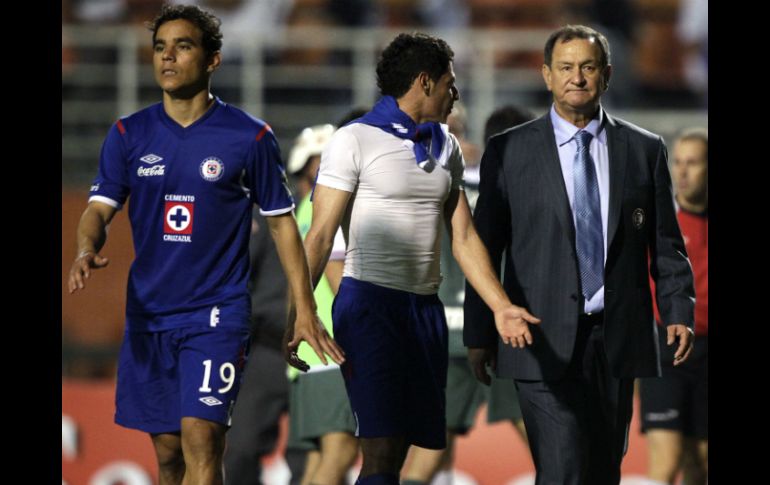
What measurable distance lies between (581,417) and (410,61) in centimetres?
148

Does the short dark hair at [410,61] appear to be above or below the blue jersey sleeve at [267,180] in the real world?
above

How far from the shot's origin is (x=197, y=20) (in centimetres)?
560

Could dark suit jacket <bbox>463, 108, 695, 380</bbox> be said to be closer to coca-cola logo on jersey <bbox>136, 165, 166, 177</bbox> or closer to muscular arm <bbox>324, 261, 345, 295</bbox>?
muscular arm <bbox>324, 261, 345, 295</bbox>

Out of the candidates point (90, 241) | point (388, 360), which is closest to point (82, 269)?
point (90, 241)

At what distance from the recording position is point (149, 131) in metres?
5.62

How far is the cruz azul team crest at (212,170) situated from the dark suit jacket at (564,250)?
983mm

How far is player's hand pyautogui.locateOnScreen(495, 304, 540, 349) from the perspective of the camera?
5.20 metres

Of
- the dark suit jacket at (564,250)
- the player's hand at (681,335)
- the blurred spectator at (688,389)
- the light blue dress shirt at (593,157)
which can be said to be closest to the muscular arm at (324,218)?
the dark suit jacket at (564,250)

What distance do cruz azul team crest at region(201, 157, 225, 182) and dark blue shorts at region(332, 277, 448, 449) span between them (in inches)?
24.1

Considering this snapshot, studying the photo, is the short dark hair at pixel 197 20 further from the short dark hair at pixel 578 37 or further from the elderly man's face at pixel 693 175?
the elderly man's face at pixel 693 175

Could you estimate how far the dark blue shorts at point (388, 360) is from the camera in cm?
543

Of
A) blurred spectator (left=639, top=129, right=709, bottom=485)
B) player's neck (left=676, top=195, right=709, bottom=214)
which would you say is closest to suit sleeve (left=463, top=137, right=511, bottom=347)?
blurred spectator (left=639, top=129, right=709, bottom=485)
